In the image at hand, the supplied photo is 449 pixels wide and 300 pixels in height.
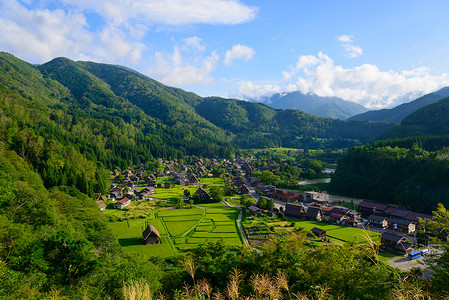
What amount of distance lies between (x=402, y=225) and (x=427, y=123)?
9432 cm

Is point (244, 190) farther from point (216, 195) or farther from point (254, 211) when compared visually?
point (254, 211)

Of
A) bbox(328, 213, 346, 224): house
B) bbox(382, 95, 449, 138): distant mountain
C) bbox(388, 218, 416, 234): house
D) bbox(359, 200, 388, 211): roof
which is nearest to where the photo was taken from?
bbox(388, 218, 416, 234): house

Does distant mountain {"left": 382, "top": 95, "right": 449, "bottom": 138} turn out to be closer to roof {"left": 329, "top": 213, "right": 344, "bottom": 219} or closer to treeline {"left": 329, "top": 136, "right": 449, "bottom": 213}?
treeline {"left": 329, "top": 136, "right": 449, "bottom": 213}

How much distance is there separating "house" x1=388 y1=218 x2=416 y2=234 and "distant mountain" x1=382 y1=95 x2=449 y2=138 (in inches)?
3124

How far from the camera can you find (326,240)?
113ft

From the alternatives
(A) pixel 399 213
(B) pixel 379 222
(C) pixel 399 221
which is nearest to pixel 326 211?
(B) pixel 379 222

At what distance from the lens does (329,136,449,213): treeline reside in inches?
1965

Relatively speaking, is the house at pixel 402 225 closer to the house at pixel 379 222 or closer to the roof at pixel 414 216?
the house at pixel 379 222

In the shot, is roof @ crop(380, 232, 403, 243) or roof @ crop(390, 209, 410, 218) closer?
roof @ crop(380, 232, 403, 243)

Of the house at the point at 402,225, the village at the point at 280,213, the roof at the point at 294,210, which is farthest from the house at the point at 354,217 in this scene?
the roof at the point at 294,210

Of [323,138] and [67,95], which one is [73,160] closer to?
[67,95]

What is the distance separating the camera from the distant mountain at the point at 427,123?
318ft

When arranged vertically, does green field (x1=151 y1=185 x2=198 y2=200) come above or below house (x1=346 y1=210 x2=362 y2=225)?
above

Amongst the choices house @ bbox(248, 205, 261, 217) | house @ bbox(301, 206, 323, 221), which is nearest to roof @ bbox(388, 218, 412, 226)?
house @ bbox(301, 206, 323, 221)
